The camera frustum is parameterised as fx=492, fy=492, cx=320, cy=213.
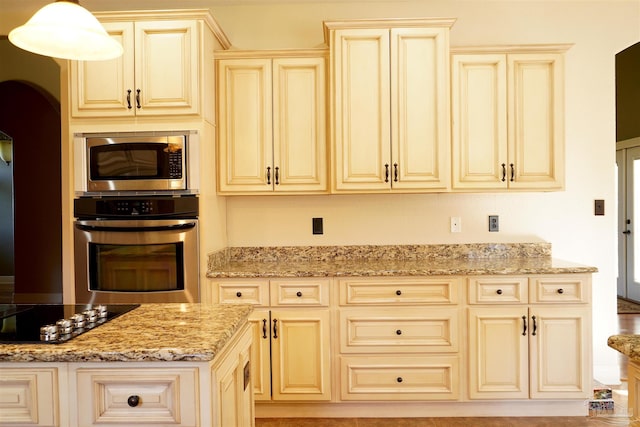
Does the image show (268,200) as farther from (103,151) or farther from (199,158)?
(103,151)

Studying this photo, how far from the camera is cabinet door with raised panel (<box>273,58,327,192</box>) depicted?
3139 mm

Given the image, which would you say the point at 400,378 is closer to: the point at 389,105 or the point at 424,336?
the point at 424,336

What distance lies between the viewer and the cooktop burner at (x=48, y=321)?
1.43 meters

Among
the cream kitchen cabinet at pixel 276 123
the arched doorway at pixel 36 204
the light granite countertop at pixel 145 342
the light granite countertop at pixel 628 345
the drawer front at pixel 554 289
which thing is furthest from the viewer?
the arched doorway at pixel 36 204

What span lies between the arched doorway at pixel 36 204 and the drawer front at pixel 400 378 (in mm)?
3268

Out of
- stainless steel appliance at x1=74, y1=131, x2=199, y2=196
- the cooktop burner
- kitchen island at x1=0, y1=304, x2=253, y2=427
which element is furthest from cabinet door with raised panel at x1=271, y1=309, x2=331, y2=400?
kitchen island at x1=0, y1=304, x2=253, y2=427

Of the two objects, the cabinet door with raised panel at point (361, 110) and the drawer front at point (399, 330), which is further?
the cabinet door with raised panel at point (361, 110)

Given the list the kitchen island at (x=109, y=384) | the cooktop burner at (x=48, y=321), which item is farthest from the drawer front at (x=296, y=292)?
the kitchen island at (x=109, y=384)

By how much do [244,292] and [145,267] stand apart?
0.58 m

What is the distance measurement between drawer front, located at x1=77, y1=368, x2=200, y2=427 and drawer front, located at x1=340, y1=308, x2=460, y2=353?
62.4 inches

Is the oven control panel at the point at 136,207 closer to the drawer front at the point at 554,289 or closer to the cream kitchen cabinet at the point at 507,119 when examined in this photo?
the cream kitchen cabinet at the point at 507,119

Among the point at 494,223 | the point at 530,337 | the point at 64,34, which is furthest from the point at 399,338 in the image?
the point at 64,34

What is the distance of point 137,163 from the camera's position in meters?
2.84

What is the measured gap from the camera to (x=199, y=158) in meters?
2.84
